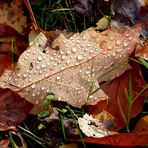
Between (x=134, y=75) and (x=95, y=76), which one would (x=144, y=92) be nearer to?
(x=134, y=75)

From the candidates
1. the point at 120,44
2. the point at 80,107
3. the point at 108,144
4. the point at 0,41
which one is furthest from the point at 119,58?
the point at 0,41

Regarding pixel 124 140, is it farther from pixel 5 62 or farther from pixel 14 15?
pixel 14 15

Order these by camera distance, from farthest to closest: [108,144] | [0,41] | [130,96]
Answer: [0,41] → [130,96] → [108,144]

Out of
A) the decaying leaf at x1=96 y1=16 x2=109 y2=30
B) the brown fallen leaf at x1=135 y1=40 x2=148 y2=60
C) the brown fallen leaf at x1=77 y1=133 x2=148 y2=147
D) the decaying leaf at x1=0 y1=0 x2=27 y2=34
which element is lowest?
the brown fallen leaf at x1=77 y1=133 x2=148 y2=147

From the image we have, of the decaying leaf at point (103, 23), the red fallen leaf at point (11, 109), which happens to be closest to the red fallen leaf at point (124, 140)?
the red fallen leaf at point (11, 109)

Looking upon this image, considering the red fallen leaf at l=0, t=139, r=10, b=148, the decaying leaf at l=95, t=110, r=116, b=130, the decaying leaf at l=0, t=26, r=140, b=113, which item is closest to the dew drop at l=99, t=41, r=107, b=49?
the decaying leaf at l=0, t=26, r=140, b=113

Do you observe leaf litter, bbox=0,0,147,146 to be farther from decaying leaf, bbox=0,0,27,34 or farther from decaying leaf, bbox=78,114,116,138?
decaying leaf, bbox=0,0,27,34
